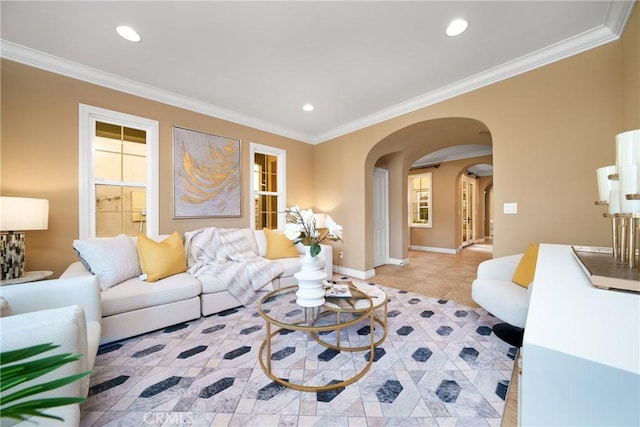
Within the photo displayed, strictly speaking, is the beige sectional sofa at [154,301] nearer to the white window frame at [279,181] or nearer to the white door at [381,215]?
the white window frame at [279,181]

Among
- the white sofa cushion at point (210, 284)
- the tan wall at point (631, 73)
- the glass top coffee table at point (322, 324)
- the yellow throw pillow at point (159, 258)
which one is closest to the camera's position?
the glass top coffee table at point (322, 324)

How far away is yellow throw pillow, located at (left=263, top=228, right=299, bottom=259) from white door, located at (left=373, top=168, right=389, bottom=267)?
6.84 ft

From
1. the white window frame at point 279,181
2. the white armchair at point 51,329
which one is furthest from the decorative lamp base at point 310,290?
the white window frame at point 279,181

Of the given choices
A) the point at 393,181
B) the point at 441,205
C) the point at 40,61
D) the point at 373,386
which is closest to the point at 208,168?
the point at 40,61

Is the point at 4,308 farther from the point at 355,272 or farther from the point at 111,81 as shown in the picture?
the point at 355,272

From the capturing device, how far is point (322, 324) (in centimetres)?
196

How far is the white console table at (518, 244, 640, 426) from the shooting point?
39 cm

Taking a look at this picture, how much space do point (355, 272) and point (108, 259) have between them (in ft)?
10.7

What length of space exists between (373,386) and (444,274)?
3.31 m

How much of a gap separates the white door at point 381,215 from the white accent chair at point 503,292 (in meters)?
2.56

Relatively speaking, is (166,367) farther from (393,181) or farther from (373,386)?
(393,181)

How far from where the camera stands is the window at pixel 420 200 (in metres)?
6.99

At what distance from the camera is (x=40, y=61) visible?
2.32m

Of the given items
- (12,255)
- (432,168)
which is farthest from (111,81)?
(432,168)
